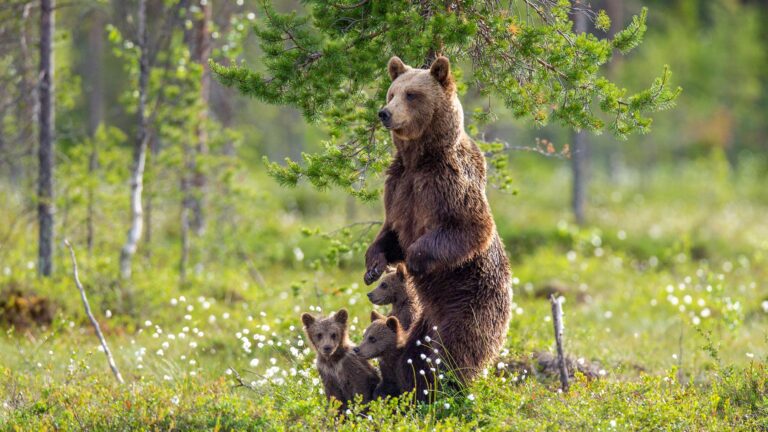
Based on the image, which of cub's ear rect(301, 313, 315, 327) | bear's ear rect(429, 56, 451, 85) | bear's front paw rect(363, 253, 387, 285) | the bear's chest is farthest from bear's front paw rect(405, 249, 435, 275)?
bear's ear rect(429, 56, 451, 85)

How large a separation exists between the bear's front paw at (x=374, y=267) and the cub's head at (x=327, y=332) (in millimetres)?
443

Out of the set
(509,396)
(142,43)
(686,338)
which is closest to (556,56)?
(509,396)

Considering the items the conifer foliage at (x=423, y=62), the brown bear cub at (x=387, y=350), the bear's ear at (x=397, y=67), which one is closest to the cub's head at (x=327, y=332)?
the brown bear cub at (x=387, y=350)

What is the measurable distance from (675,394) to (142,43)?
7.67m

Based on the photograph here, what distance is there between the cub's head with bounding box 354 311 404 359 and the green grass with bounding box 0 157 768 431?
1.49 feet

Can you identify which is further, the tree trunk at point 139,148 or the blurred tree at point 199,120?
the blurred tree at point 199,120

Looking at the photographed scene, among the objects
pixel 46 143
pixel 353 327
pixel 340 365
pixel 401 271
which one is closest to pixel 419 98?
pixel 401 271

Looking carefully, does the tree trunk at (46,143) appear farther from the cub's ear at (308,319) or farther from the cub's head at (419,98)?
the cub's head at (419,98)

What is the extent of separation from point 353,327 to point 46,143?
17.2 feet

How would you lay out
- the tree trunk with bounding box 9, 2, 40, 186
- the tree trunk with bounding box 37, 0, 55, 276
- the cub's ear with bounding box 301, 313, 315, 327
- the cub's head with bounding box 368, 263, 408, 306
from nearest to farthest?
1. the cub's ear with bounding box 301, 313, 315, 327
2. the cub's head with bounding box 368, 263, 408, 306
3. the tree trunk with bounding box 37, 0, 55, 276
4. the tree trunk with bounding box 9, 2, 40, 186

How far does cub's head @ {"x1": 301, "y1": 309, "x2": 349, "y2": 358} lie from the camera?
646 centimetres

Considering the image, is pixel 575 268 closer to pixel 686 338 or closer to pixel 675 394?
pixel 686 338

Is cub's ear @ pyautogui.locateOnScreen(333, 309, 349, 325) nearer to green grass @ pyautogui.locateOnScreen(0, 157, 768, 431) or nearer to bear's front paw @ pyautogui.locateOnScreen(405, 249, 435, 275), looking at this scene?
green grass @ pyautogui.locateOnScreen(0, 157, 768, 431)

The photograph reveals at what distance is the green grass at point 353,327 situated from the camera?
610 centimetres
